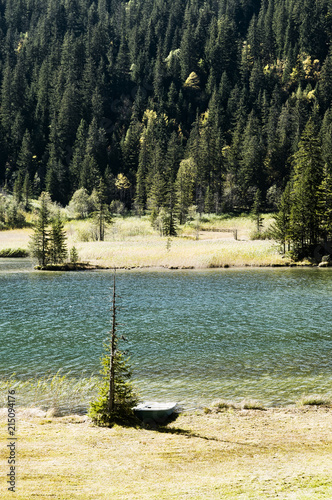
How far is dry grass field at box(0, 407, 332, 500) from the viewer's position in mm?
10039

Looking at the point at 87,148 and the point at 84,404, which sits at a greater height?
the point at 87,148

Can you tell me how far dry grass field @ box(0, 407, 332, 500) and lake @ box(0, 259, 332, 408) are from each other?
3.12 meters

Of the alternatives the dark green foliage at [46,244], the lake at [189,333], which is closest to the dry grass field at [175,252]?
the dark green foliage at [46,244]

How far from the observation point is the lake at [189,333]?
20375mm

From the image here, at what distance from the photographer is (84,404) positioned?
58.1ft

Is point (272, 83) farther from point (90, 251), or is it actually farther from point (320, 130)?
point (90, 251)

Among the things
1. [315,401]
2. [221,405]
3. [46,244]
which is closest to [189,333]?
[221,405]

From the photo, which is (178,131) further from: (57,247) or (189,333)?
(189,333)

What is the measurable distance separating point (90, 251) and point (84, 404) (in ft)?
200

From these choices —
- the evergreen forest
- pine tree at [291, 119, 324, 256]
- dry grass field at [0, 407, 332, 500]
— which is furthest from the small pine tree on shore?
the evergreen forest

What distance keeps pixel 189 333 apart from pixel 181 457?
17699 millimetres

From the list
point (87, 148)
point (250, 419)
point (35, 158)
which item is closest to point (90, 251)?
point (250, 419)

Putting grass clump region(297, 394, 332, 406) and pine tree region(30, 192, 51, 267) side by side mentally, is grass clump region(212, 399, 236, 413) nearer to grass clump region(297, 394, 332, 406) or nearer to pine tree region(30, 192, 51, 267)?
grass clump region(297, 394, 332, 406)

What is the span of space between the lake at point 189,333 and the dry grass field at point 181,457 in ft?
10.2
